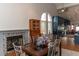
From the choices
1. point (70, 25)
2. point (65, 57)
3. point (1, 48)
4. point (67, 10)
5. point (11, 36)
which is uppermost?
point (67, 10)

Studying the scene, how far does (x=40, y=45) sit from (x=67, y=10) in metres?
0.53

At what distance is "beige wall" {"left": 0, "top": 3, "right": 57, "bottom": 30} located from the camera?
4.73 ft

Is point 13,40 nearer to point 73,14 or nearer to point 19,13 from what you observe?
point 19,13

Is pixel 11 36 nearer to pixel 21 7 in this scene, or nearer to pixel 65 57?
pixel 21 7

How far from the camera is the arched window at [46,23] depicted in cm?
149

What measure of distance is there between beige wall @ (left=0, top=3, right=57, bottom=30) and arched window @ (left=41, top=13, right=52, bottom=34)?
49 mm

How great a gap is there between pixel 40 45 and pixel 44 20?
0.31 metres

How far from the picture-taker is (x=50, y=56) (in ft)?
4.90

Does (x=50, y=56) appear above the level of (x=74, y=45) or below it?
below

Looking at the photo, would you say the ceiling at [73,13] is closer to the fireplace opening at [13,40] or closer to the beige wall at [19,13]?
the beige wall at [19,13]

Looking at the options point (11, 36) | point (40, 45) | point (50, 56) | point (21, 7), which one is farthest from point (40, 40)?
point (21, 7)

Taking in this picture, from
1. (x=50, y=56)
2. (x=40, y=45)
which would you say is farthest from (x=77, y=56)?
(x=40, y=45)

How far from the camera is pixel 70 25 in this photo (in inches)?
58.1

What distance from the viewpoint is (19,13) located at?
1.46 meters
